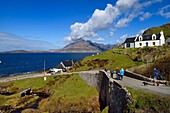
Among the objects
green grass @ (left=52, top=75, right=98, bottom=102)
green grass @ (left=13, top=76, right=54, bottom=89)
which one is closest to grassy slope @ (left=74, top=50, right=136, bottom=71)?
green grass @ (left=13, top=76, right=54, bottom=89)

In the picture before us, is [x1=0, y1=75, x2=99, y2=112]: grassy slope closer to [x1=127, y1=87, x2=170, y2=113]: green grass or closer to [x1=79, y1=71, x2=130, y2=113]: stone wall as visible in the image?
[x1=79, y1=71, x2=130, y2=113]: stone wall

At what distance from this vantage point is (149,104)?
16.2 meters

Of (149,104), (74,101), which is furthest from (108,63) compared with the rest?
(149,104)

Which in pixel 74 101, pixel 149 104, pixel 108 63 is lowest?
pixel 74 101

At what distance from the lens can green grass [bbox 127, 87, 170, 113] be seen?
50.9 ft

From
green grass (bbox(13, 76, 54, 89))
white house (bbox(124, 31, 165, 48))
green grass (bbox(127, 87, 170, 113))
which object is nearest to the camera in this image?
green grass (bbox(127, 87, 170, 113))

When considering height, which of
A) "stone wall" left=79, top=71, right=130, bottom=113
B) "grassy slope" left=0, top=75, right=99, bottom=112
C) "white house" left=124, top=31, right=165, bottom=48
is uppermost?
"white house" left=124, top=31, right=165, bottom=48

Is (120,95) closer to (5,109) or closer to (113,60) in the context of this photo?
(5,109)

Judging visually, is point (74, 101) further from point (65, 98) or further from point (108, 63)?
point (108, 63)

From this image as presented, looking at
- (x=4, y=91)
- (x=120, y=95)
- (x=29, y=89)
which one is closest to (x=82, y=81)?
(x=29, y=89)

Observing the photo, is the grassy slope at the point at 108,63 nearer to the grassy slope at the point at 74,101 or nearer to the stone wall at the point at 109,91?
the stone wall at the point at 109,91

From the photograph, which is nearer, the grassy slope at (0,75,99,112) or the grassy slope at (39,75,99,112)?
the grassy slope at (39,75,99,112)

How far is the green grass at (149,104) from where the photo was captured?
15.5 meters

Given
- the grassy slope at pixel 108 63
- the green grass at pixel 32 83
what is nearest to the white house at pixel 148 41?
the grassy slope at pixel 108 63
